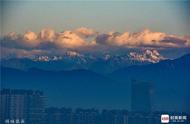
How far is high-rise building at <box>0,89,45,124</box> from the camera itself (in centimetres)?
504

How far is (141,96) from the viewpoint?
518 centimetres

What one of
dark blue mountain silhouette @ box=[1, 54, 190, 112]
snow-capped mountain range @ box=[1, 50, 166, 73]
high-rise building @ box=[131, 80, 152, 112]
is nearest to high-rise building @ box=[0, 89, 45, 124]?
dark blue mountain silhouette @ box=[1, 54, 190, 112]

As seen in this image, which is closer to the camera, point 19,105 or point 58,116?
point 19,105

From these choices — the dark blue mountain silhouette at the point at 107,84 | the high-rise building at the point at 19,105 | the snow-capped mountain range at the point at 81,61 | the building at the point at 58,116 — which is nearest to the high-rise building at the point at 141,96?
the dark blue mountain silhouette at the point at 107,84

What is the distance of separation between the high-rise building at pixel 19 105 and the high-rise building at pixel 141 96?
32.8 inches

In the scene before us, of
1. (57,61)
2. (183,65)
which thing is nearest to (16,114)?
(57,61)

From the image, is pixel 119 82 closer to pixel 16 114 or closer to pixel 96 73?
pixel 96 73

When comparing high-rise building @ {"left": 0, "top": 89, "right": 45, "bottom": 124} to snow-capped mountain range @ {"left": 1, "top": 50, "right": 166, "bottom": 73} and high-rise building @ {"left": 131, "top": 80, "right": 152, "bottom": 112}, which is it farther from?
high-rise building @ {"left": 131, "top": 80, "right": 152, "bottom": 112}

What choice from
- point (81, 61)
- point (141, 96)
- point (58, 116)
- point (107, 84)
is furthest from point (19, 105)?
point (141, 96)

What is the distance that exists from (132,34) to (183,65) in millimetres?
565

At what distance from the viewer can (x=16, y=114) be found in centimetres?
506

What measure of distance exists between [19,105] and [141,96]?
111 cm

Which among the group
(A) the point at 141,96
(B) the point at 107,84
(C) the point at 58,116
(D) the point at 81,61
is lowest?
(C) the point at 58,116

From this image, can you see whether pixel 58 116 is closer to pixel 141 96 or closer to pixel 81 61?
pixel 81 61
